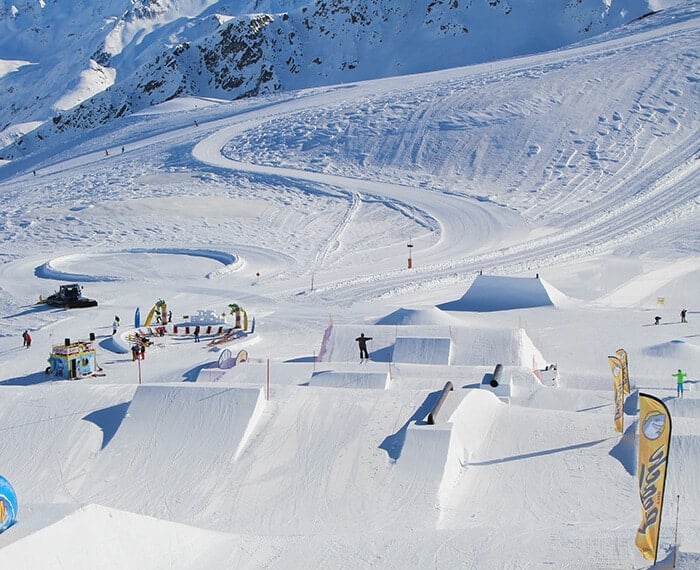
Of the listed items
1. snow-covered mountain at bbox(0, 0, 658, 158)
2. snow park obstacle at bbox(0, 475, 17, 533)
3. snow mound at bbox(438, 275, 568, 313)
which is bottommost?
snow park obstacle at bbox(0, 475, 17, 533)

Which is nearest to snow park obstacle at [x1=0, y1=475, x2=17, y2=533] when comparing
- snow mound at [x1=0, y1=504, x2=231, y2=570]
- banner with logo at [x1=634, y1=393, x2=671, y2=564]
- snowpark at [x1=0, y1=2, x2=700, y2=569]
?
snowpark at [x1=0, y1=2, x2=700, y2=569]

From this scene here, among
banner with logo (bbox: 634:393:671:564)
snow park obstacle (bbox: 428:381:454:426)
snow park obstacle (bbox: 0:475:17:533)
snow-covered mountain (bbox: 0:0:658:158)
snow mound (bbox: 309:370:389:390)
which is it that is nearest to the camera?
banner with logo (bbox: 634:393:671:564)

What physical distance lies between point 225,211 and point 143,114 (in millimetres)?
31308

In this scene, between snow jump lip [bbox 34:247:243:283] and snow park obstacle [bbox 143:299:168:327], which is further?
snow jump lip [bbox 34:247:243:283]

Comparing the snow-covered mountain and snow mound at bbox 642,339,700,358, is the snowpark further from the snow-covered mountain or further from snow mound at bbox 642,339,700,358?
the snow-covered mountain

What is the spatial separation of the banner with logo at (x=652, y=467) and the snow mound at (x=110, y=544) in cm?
486

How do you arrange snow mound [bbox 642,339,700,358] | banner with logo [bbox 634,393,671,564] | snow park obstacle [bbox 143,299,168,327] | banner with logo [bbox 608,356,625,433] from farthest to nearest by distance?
1. snow park obstacle [bbox 143,299,168,327]
2. snow mound [bbox 642,339,700,358]
3. banner with logo [bbox 608,356,625,433]
4. banner with logo [bbox 634,393,671,564]

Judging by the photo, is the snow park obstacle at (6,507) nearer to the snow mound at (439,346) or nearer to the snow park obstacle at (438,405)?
the snow park obstacle at (438,405)

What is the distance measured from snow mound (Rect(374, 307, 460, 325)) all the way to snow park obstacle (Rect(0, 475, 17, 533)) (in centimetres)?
1456

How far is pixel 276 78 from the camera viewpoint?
107m

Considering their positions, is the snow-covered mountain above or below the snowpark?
above

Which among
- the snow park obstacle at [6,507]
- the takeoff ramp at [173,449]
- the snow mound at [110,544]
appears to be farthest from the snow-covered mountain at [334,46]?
the snow park obstacle at [6,507]

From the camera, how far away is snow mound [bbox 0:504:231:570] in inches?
351

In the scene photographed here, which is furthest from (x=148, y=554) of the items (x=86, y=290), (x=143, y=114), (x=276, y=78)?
(x=276, y=78)
